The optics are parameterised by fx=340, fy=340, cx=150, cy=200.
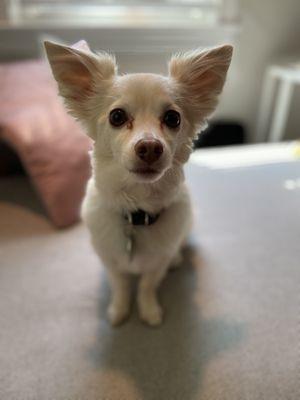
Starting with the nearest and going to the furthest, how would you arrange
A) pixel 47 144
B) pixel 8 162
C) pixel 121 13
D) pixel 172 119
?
pixel 172 119
pixel 47 144
pixel 8 162
pixel 121 13

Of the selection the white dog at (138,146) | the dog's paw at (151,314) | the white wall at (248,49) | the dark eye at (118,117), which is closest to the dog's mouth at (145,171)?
the white dog at (138,146)

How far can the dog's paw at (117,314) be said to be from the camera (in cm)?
108

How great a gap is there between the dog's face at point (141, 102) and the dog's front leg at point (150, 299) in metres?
0.39

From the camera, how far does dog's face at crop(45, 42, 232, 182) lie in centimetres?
77

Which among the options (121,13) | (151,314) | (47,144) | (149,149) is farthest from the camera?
(121,13)

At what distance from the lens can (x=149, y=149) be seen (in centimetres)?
73

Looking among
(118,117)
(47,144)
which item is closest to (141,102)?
(118,117)

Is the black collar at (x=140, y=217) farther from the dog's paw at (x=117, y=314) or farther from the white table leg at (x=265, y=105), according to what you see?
the white table leg at (x=265, y=105)

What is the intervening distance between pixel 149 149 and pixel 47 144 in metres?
0.86

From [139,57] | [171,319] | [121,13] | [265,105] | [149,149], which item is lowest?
[171,319]

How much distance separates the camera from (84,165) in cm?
152

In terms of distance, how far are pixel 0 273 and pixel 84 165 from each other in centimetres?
57

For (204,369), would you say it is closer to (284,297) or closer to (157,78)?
(284,297)

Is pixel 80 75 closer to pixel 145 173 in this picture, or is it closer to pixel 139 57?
pixel 145 173
